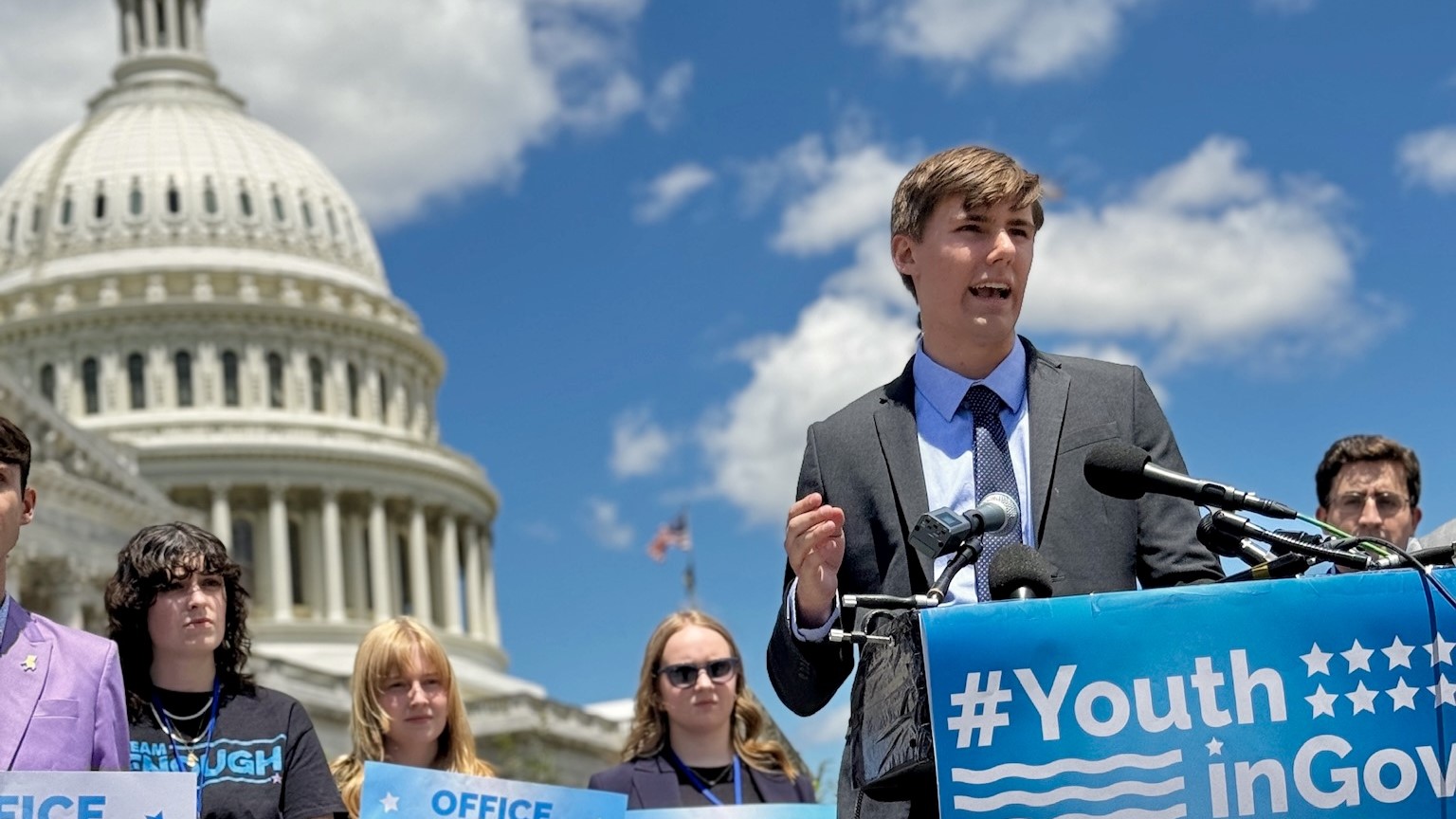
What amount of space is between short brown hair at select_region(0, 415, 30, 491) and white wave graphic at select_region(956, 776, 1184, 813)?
2.73m

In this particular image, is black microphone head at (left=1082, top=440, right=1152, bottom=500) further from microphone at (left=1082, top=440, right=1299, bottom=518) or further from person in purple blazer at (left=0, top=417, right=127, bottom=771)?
person in purple blazer at (left=0, top=417, right=127, bottom=771)

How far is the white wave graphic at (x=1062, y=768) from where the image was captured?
4.00 metres

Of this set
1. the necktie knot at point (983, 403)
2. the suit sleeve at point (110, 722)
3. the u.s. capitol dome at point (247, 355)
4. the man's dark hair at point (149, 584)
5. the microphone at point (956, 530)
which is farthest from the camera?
the u.s. capitol dome at point (247, 355)

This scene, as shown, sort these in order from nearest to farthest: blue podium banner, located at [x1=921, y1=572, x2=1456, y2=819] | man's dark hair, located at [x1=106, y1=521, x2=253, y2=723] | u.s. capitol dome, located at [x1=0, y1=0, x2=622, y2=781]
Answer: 1. blue podium banner, located at [x1=921, y1=572, x2=1456, y2=819]
2. man's dark hair, located at [x1=106, y1=521, x2=253, y2=723]
3. u.s. capitol dome, located at [x1=0, y1=0, x2=622, y2=781]

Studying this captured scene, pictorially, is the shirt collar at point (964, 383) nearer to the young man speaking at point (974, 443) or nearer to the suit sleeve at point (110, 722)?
the young man speaking at point (974, 443)

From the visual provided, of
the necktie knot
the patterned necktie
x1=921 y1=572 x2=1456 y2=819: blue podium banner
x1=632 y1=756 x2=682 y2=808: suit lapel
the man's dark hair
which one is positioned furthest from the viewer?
x1=632 y1=756 x2=682 y2=808: suit lapel

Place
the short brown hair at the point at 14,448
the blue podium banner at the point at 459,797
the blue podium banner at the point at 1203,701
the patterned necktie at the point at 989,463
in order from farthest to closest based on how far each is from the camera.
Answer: the blue podium banner at the point at 459,797 < the short brown hair at the point at 14,448 < the patterned necktie at the point at 989,463 < the blue podium banner at the point at 1203,701

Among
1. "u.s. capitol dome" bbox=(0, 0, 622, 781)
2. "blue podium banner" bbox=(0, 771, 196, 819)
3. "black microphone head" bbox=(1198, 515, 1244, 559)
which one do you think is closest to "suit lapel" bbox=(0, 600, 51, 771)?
"blue podium banner" bbox=(0, 771, 196, 819)

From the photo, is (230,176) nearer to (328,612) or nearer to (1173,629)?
(328,612)

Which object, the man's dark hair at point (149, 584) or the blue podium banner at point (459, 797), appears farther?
the blue podium banner at point (459, 797)

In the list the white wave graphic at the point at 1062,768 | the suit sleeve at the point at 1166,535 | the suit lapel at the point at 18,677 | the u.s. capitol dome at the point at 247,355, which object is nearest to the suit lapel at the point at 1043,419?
the suit sleeve at the point at 1166,535

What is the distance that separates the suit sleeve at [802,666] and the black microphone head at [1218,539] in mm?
781

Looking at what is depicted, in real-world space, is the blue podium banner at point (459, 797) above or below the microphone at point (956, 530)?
below

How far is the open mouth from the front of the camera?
4.85 m
